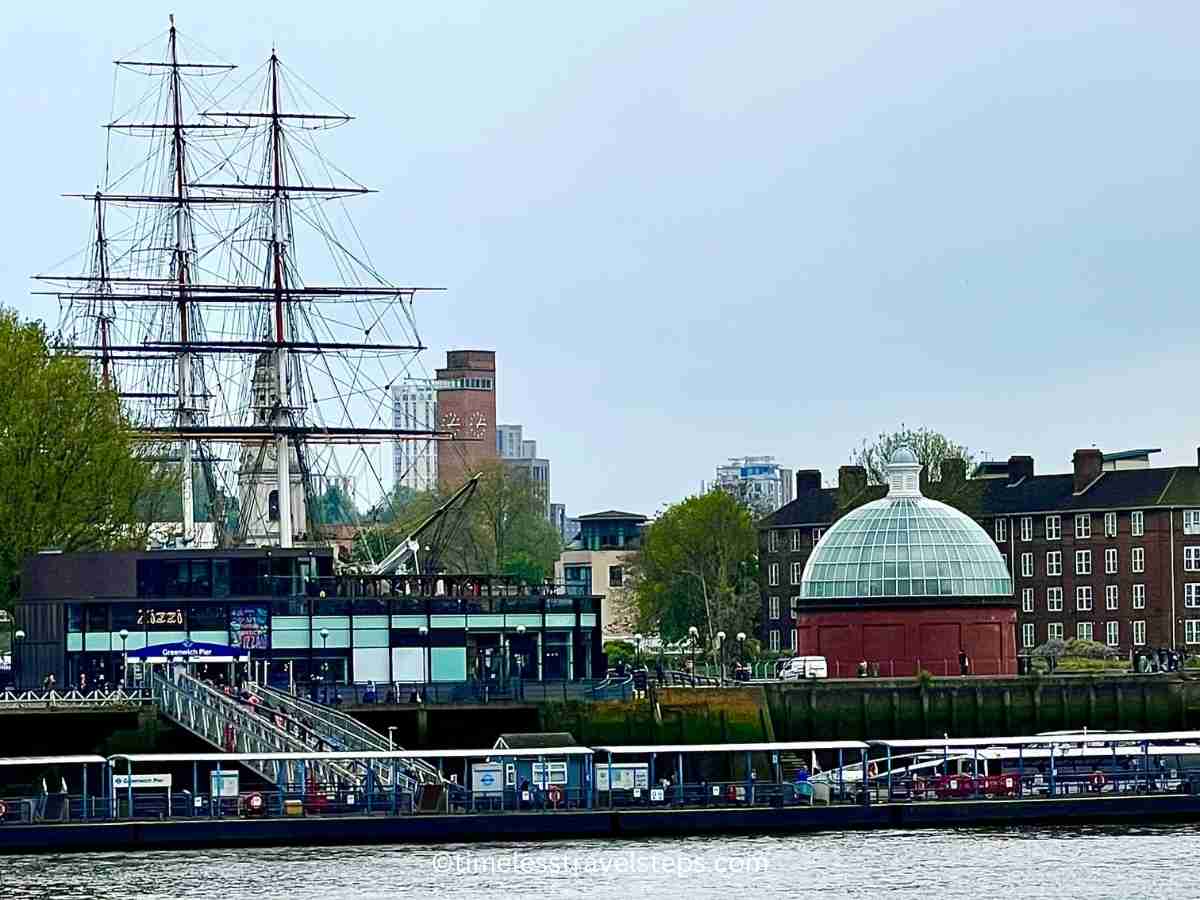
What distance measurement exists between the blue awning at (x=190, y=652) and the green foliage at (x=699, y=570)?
231 ft

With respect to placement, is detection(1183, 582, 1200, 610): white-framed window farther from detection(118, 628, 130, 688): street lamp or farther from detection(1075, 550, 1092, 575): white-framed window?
detection(118, 628, 130, 688): street lamp

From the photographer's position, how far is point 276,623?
380ft

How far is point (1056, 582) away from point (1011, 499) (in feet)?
22.2

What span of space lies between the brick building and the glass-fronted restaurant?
5333 cm

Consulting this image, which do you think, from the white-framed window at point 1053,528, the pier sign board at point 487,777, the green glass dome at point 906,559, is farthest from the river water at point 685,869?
the white-framed window at point 1053,528

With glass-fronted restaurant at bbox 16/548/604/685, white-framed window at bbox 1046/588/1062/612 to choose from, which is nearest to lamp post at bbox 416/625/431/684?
glass-fronted restaurant at bbox 16/548/604/685

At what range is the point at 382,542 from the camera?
490 ft

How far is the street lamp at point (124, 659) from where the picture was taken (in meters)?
113

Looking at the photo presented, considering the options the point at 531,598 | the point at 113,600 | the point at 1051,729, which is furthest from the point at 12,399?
the point at 1051,729

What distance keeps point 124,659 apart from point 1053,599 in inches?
2740

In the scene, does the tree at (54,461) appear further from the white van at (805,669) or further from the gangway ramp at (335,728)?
the white van at (805,669)

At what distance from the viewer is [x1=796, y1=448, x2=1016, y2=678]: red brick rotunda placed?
Answer: 128 metres

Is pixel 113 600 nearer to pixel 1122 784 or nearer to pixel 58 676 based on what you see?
pixel 58 676

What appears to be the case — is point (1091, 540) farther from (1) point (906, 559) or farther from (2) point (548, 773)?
(2) point (548, 773)
